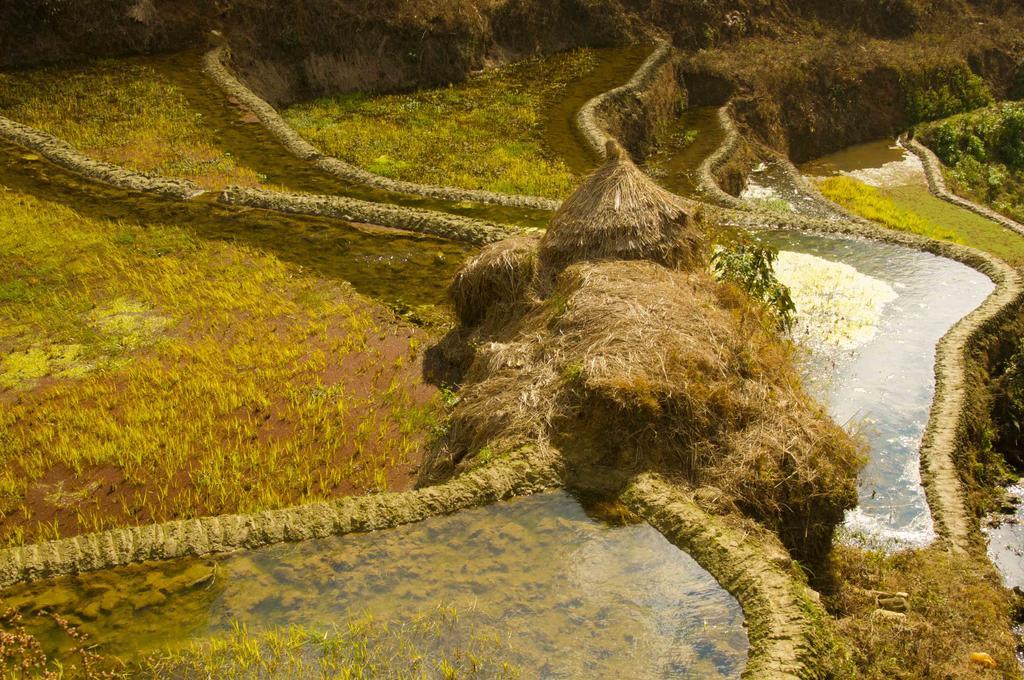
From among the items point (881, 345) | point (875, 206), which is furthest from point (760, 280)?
point (875, 206)

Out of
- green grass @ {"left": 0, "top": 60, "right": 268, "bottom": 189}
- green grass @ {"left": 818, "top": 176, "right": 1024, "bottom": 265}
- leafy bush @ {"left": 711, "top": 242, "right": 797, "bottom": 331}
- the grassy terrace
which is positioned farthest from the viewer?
green grass @ {"left": 818, "top": 176, "right": 1024, "bottom": 265}

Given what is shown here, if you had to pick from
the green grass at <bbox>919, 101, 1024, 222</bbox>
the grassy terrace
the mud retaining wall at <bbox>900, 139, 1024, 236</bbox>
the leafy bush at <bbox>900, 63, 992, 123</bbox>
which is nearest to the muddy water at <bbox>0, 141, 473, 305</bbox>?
the grassy terrace

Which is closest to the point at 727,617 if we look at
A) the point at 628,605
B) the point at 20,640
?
the point at 628,605

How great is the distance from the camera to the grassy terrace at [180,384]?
7109mm

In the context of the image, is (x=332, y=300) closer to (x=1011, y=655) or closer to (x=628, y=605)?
(x=628, y=605)

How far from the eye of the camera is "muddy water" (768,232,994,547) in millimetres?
7957

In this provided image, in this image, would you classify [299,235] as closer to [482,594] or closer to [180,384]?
[180,384]

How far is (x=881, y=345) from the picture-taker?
32.6 ft

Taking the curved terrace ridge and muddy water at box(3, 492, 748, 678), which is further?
the curved terrace ridge

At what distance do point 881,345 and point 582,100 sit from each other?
11838 mm

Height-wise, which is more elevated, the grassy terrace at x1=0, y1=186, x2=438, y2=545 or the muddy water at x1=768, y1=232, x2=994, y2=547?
the muddy water at x1=768, y1=232, x2=994, y2=547

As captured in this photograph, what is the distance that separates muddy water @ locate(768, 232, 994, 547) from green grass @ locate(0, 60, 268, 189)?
9207mm

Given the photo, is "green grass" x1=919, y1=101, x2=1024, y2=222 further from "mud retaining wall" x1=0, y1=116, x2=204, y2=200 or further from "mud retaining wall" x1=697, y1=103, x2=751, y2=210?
"mud retaining wall" x1=0, y1=116, x2=204, y2=200

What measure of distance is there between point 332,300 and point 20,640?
586 centimetres
